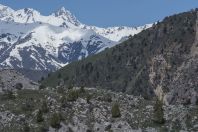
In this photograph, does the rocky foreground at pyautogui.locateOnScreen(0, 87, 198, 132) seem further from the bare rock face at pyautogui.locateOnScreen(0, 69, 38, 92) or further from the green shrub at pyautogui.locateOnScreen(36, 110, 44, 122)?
the bare rock face at pyautogui.locateOnScreen(0, 69, 38, 92)

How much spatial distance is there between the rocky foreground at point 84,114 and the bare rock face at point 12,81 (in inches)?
348

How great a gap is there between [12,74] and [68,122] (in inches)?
1295

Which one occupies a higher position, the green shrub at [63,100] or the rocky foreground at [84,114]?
the green shrub at [63,100]

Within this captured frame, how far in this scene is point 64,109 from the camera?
96.4 m

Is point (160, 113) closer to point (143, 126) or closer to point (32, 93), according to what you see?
point (143, 126)

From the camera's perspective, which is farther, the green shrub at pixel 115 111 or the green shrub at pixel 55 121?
the green shrub at pixel 115 111

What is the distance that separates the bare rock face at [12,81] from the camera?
372 feet

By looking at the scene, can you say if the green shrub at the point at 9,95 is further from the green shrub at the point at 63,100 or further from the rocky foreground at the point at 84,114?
the green shrub at the point at 63,100

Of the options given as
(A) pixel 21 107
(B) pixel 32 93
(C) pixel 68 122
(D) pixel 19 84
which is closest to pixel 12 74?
(D) pixel 19 84

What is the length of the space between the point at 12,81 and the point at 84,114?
88.8 feet

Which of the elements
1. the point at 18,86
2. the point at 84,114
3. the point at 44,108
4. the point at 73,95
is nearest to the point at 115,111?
the point at 84,114

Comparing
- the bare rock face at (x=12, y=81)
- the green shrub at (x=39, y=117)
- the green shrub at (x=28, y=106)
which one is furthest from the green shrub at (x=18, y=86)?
the green shrub at (x=39, y=117)

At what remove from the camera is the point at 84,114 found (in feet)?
312

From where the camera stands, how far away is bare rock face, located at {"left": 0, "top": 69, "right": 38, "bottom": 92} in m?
113
